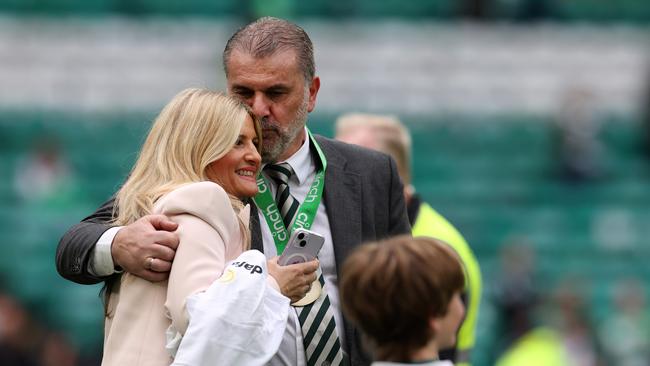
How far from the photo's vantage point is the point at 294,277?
4105 millimetres

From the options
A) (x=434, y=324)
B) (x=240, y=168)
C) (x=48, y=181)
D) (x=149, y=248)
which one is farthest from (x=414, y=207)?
(x=48, y=181)

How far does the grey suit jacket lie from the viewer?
4297 mm

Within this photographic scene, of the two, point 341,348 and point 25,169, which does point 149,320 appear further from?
point 25,169

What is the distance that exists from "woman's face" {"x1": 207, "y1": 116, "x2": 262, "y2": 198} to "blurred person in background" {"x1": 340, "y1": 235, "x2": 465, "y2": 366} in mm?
745

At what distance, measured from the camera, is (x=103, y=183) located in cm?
1487

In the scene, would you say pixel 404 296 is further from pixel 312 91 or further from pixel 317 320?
pixel 312 91

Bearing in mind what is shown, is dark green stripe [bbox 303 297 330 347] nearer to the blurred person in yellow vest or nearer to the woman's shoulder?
the woman's shoulder

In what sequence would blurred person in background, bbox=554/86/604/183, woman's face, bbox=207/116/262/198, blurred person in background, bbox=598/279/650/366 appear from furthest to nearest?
blurred person in background, bbox=554/86/604/183
blurred person in background, bbox=598/279/650/366
woman's face, bbox=207/116/262/198

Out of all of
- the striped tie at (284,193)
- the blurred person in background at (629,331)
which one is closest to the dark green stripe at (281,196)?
the striped tie at (284,193)

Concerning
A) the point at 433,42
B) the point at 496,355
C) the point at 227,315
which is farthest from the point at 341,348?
the point at 433,42

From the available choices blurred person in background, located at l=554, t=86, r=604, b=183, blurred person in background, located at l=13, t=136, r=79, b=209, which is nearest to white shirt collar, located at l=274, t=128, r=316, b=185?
blurred person in background, located at l=13, t=136, r=79, b=209

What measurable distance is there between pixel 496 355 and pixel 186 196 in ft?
27.6

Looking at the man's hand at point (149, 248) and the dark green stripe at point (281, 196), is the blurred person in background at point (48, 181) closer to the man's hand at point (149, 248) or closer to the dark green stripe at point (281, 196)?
the dark green stripe at point (281, 196)

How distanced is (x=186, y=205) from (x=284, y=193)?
58 centimetres
